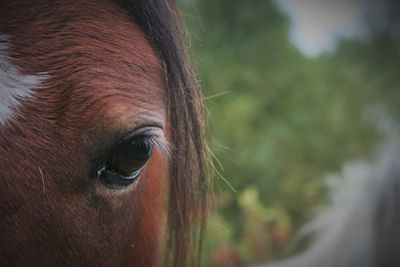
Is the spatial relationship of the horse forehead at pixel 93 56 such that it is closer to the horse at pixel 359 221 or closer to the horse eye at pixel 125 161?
the horse eye at pixel 125 161

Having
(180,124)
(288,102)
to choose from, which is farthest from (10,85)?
(288,102)

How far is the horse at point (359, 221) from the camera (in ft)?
12.6

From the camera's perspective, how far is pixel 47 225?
39.1 inches

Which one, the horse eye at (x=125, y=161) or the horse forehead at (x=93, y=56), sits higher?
the horse forehead at (x=93, y=56)

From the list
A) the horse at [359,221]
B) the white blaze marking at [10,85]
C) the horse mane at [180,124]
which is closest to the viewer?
the white blaze marking at [10,85]

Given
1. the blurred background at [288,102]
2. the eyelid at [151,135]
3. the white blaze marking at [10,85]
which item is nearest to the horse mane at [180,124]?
Answer: the eyelid at [151,135]

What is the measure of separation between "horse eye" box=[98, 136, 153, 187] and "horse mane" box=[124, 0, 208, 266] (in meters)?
0.20

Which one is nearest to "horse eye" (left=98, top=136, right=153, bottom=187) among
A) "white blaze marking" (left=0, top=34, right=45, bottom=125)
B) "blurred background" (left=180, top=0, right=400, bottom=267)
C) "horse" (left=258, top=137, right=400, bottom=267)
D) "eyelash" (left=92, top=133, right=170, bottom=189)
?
"eyelash" (left=92, top=133, right=170, bottom=189)

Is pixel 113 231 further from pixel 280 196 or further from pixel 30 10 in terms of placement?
pixel 280 196

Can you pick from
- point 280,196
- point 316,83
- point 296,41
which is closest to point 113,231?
point 280,196

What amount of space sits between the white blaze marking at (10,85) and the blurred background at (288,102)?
2.61 m

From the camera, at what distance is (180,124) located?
1.28 m

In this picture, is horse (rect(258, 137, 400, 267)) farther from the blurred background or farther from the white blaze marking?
the white blaze marking

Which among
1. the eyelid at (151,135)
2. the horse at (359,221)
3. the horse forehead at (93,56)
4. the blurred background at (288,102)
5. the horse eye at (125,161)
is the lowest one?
the horse eye at (125,161)
